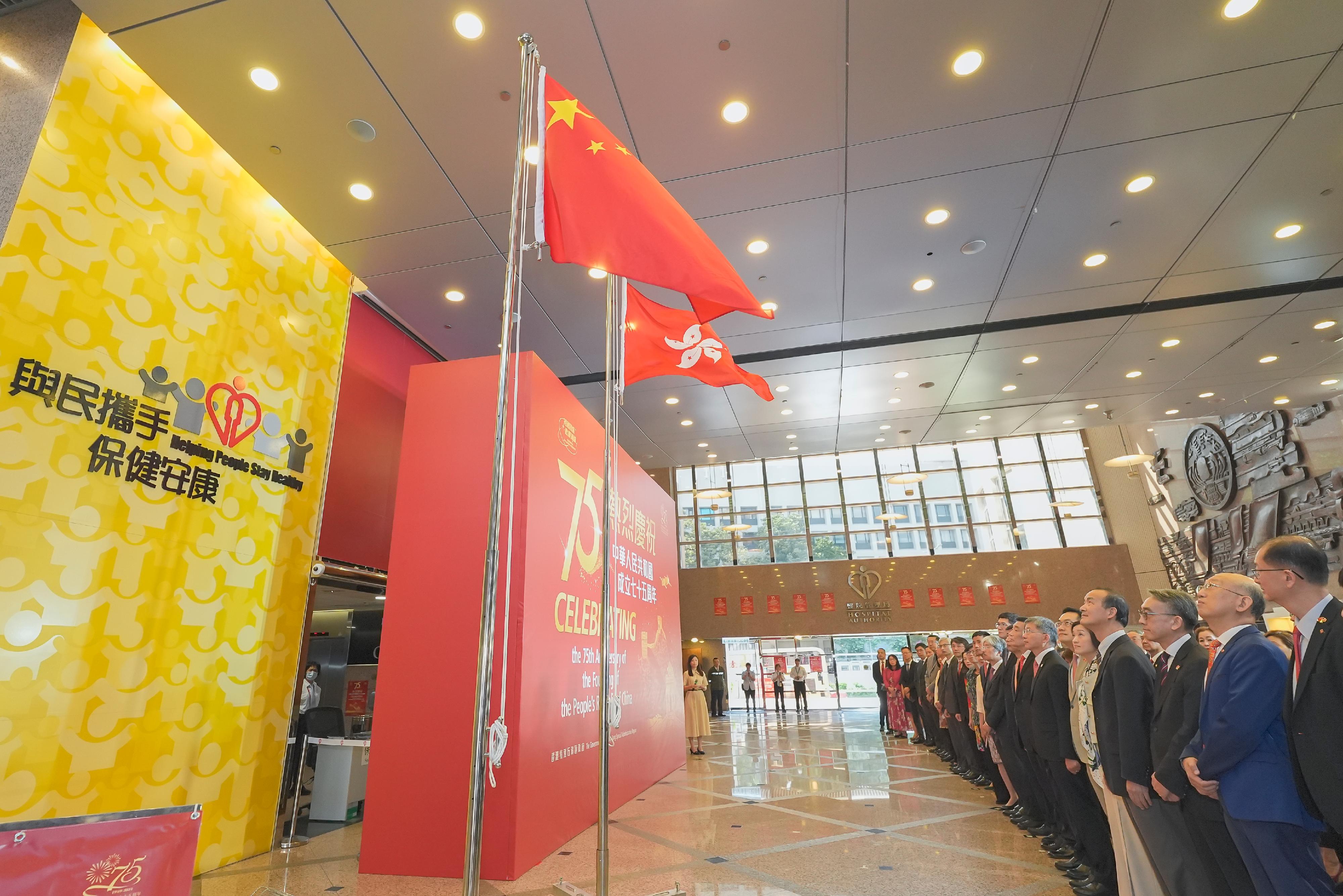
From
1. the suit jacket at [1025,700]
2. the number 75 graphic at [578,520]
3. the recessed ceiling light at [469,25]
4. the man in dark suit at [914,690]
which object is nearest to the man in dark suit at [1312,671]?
the suit jacket at [1025,700]

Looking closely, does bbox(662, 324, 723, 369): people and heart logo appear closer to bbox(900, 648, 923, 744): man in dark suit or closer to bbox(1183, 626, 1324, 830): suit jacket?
bbox(1183, 626, 1324, 830): suit jacket

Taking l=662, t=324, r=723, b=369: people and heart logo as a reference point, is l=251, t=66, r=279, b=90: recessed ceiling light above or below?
above

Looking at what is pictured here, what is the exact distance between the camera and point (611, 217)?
7.50 ft

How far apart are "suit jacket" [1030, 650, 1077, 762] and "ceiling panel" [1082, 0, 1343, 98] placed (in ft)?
12.0

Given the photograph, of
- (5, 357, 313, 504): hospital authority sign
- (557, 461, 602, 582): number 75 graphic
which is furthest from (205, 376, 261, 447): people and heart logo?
(557, 461, 602, 582): number 75 graphic

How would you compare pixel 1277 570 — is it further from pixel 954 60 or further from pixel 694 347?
pixel 954 60

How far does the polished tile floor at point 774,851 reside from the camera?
3445 millimetres

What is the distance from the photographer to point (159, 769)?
364 centimetres

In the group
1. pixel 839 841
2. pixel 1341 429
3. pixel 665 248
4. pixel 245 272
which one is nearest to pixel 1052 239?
pixel 665 248

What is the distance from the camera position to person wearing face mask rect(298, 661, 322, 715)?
550 centimetres

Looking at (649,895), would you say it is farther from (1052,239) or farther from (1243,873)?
(1052,239)

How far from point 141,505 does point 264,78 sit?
265cm

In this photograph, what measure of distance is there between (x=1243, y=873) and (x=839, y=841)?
8.05ft

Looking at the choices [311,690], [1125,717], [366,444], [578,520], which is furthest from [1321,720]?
[311,690]
